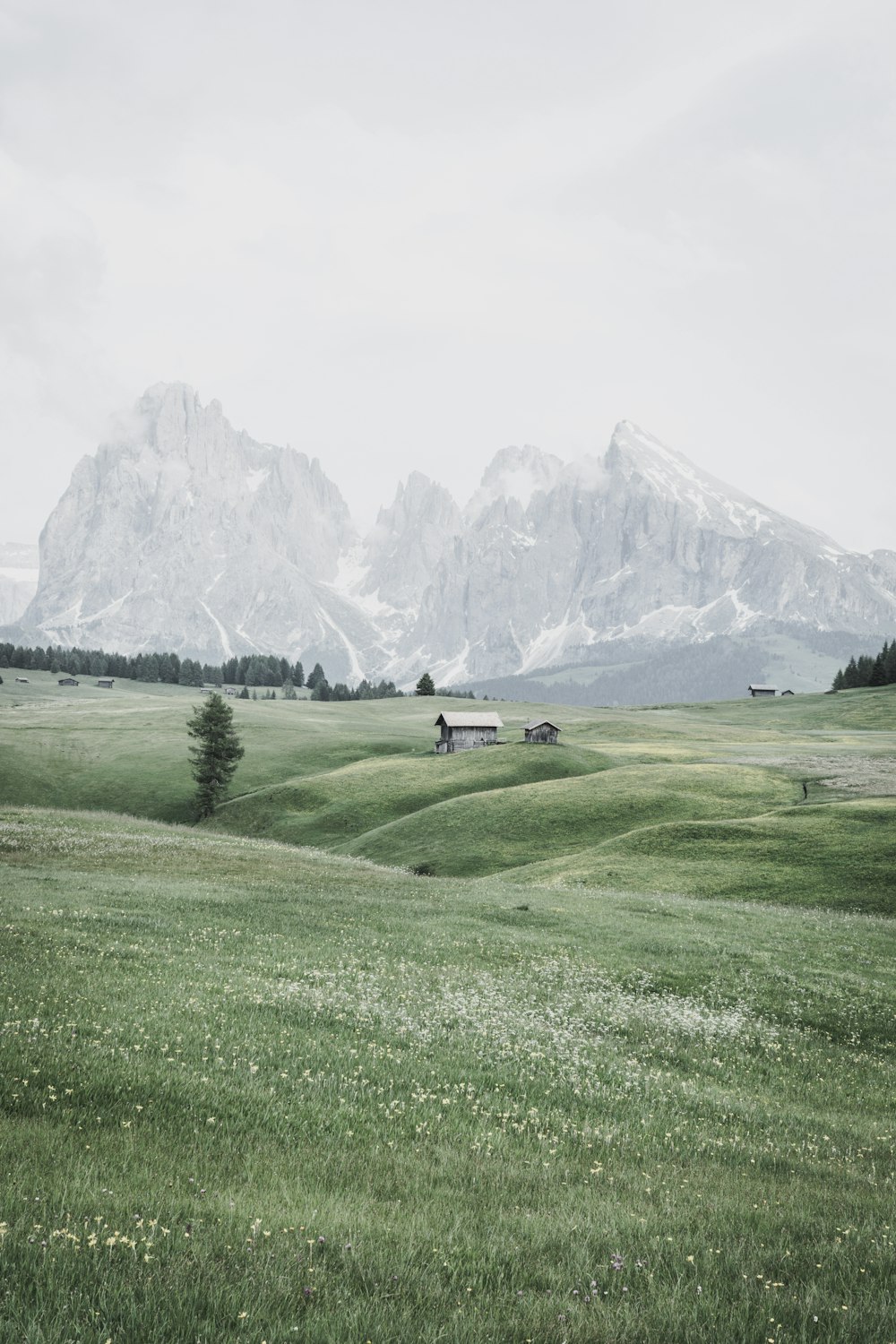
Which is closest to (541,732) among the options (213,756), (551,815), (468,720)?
(468,720)

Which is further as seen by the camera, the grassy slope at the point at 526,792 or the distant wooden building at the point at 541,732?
the distant wooden building at the point at 541,732

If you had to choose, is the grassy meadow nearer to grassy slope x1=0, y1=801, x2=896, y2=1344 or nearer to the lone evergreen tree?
grassy slope x1=0, y1=801, x2=896, y2=1344

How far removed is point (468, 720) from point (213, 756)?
43390 millimetres

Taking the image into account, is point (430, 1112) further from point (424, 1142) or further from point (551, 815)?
point (551, 815)

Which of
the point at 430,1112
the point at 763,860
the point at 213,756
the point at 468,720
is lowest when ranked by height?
the point at 763,860

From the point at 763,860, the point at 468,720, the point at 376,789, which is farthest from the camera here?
the point at 468,720

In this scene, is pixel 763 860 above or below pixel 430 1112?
below

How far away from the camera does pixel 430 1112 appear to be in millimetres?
10836

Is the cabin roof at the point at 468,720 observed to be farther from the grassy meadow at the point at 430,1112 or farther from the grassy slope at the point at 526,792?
the grassy meadow at the point at 430,1112

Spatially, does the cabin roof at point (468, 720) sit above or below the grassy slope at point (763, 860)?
above

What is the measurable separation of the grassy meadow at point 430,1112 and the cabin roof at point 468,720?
84323mm

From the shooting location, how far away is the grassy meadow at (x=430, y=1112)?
233 inches

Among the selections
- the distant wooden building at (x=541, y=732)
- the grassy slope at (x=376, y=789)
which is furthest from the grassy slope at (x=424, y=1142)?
the distant wooden building at (x=541, y=732)

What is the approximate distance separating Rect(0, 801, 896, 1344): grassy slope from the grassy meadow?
42 millimetres
